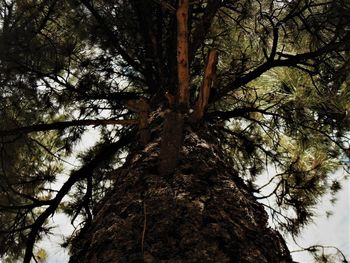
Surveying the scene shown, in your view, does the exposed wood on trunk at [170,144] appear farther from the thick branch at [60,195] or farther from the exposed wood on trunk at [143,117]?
the thick branch at [60,195]

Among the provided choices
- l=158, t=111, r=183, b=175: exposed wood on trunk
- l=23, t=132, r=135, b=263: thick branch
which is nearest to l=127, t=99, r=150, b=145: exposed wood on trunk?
l=158, t=111, r=183, b=175: exposed wood on trunk

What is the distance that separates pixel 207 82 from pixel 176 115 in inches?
8.9

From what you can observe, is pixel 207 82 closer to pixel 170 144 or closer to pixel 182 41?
pixel 182 41

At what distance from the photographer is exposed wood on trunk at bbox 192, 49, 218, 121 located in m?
1.62

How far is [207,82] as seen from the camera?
65.2 inches

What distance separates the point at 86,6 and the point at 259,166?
1972mm

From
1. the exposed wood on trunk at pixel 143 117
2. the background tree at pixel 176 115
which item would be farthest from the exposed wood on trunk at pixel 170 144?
the exposed wood on trunk at pixel 143 117

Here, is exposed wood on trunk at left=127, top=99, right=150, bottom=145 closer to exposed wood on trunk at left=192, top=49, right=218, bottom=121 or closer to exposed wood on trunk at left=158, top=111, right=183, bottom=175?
exposed wood on trunk at left=192, top=49, right=218, bottom=121

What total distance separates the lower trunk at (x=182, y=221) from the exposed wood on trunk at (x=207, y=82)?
0.25 meters

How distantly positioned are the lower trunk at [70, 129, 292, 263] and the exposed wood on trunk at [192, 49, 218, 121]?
25 centimetres

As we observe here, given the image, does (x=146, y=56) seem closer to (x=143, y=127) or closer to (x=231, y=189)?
(x=143, y=127)

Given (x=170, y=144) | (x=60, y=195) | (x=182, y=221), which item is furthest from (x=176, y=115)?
(x=60, y=195)

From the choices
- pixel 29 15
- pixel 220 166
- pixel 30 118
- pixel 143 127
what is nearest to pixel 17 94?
pixel 30 118

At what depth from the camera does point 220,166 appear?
5.23ft
